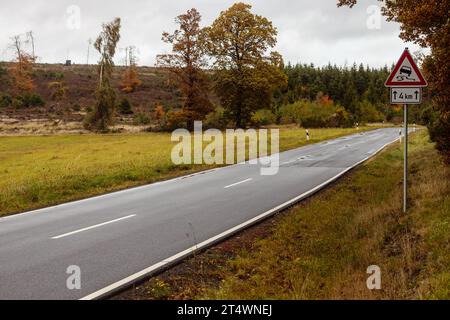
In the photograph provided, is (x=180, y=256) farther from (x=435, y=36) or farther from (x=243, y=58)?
(x=243, y=58)

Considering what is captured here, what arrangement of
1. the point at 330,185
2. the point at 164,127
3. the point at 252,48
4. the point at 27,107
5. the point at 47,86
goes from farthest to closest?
1. the point at 47,86
2. the point at 27,107
3. the point at 164,127
4. the point at 252,48
5. the point at 330,185

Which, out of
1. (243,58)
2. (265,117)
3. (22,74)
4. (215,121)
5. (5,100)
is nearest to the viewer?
(243,58)

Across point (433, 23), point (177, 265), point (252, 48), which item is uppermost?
point (252, 48)

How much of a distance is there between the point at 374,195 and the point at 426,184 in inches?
51.8

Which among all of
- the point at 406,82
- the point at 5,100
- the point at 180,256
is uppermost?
the point at 5,100

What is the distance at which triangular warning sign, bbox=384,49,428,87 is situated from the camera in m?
9.32

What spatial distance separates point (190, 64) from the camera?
159ft

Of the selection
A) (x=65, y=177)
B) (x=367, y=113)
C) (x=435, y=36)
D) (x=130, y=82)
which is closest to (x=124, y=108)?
(x=130, y=82)

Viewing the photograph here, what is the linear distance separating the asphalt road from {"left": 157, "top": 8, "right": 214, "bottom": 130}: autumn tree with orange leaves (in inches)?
1304

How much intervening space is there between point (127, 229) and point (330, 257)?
419 centimetres

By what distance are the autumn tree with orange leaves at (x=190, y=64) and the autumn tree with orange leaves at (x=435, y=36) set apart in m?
35.8

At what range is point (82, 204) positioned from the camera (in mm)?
12633
